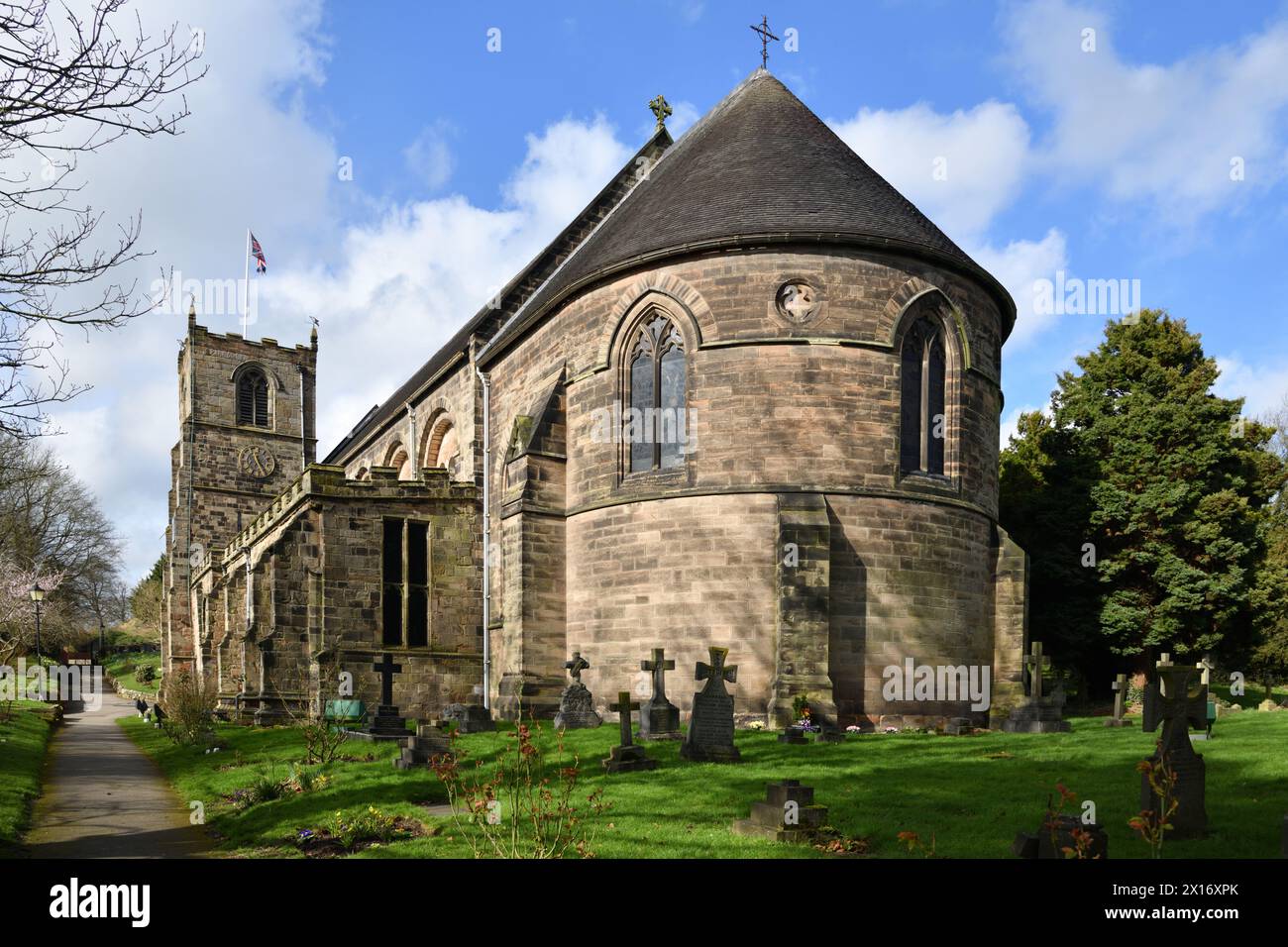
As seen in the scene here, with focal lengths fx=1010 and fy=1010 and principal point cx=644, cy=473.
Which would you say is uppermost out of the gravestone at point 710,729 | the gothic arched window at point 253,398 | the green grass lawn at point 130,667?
the gothic arched window at point 253,398

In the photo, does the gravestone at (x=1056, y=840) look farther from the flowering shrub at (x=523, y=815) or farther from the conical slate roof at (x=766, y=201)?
the conical slate roof at (x=766, y=201)

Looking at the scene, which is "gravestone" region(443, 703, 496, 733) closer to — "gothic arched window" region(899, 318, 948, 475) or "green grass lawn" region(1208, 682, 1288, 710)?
"gothic arched window" region(899, 318, 948, 475)

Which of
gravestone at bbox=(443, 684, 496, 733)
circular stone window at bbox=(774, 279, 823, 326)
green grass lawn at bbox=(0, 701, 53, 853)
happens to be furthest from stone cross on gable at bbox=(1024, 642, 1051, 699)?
green grass lawn at bbox=(0, 701, 53, 853)

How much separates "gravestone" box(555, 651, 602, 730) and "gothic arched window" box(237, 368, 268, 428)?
3689 cm

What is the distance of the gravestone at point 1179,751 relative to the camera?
847 centimetres

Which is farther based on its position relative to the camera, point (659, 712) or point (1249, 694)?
point (1249, 694)

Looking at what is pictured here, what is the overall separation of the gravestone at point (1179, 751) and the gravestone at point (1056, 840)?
4.04 ft

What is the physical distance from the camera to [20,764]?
1672cm

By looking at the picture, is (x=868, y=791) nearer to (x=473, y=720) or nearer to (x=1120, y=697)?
(x=473, y=720)

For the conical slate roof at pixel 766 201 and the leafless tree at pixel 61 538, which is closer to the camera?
the conical slate roof at pixel 766 201

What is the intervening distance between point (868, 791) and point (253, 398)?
45687 millimetres

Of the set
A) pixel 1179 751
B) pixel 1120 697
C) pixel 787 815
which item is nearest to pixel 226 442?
pixel 1120 697

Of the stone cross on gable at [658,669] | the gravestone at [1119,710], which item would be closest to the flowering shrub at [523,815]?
the stone cross on gable at [658,669]
